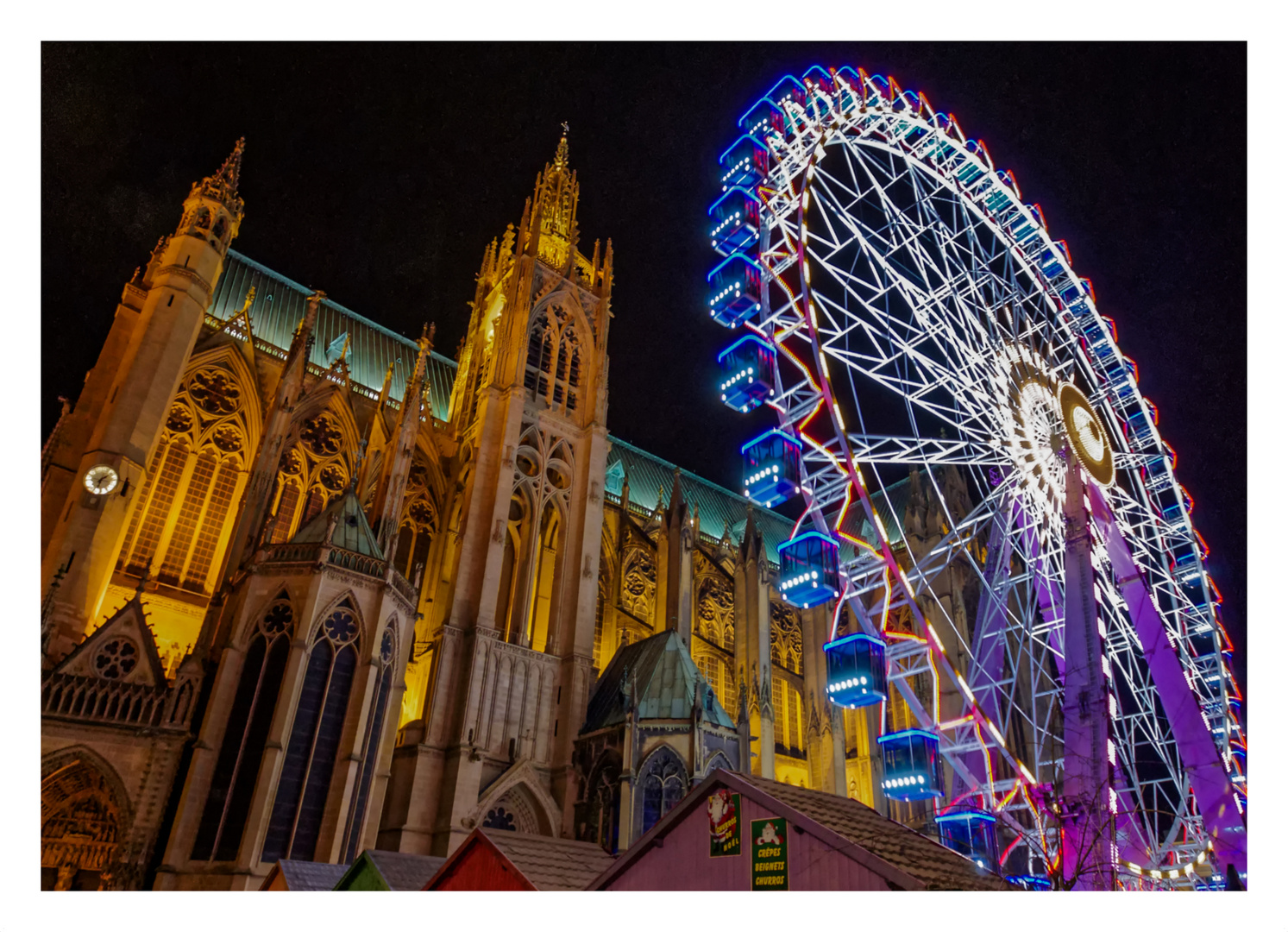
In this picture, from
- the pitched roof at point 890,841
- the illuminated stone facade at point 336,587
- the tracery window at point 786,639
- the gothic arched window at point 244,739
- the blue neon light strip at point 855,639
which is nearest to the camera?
the pitched roof at point 890,841

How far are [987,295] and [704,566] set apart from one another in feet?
73.6

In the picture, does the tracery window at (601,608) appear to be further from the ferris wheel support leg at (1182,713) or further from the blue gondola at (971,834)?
the ferris wheel support leg at (1182,713)

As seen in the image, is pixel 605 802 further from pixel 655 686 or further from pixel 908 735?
pixel 908 735

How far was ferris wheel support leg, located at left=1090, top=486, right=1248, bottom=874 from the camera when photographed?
20.0 metres

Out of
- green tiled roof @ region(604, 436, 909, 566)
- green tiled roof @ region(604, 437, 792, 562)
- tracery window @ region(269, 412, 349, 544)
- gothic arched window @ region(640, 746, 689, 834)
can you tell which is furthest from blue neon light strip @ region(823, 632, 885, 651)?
green tiled roof @ region(604, 436, 909, 566)

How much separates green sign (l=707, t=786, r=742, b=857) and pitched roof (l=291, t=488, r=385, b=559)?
17017 millimetres

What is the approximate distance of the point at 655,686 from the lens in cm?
3028

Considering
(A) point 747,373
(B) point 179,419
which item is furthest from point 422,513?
(A) point 747,373

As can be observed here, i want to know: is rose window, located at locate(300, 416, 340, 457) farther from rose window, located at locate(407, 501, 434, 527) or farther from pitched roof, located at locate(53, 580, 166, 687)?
pitched roof, located at locate(53, 580, 166, 687)

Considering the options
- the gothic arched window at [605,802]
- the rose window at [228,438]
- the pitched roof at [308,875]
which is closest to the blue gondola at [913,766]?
the gothic arched window at [605,802]

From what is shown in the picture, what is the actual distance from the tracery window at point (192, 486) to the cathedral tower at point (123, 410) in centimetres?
236

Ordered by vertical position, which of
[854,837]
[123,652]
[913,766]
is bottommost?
[854,837]

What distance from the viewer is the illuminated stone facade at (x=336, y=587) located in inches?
852

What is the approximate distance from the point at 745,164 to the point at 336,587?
1779cm
